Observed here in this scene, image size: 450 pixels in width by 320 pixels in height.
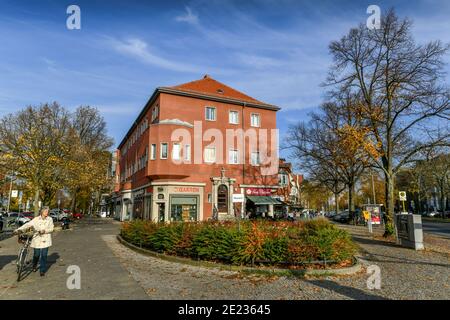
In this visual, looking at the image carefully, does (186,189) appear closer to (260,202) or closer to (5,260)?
(260,202)

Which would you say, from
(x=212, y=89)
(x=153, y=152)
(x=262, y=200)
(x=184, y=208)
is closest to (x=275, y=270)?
(x=184, y=208)

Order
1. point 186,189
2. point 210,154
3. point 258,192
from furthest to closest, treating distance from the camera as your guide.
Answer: point 258,192, point 210,154, point 186,189

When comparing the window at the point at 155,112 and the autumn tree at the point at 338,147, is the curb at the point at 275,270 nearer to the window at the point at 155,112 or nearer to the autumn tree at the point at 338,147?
the autumn tree at the point at 338,147

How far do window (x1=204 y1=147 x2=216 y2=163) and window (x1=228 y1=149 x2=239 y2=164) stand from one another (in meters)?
1.91

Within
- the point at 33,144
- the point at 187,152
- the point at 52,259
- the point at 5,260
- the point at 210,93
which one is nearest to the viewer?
the point at 52,259

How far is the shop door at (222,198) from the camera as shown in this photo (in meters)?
33.9

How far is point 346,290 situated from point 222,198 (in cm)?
2664

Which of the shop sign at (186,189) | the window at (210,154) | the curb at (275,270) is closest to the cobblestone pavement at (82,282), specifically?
the curb at (275,270)

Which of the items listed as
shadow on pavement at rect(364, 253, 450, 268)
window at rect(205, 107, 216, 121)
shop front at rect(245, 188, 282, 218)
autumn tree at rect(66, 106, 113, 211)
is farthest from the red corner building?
shadow on pavement at rect(364, 253, 450, 268)

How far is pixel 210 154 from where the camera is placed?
34156 mm

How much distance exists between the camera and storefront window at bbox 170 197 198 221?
31461mm

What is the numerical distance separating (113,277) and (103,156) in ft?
141

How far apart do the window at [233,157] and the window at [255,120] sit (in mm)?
→ 4094
